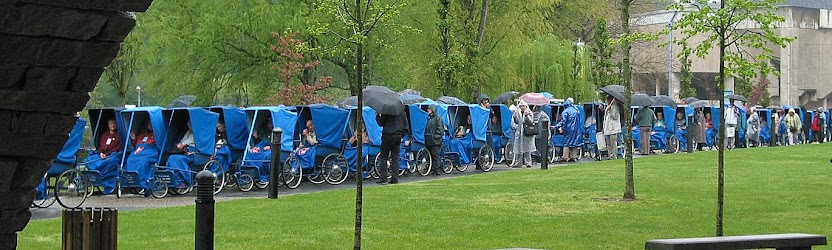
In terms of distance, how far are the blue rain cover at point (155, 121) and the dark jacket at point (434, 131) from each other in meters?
7.93

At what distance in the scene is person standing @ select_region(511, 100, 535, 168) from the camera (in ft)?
112

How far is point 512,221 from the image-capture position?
16578 millimetres

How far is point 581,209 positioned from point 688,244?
365 inches

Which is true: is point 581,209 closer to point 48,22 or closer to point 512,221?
point 512,221

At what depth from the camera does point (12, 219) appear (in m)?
6.93

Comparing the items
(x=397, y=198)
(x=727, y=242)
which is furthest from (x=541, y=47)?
(x=727, y=242)

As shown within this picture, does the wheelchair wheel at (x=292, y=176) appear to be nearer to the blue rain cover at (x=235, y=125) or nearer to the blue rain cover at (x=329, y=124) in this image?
the blue rain cover at (x=235, y=125)

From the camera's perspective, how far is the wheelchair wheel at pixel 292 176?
2603 cm

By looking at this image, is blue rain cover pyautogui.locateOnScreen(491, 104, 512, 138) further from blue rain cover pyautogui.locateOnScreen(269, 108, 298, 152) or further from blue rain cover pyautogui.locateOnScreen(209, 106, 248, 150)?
blue rain cover pyautogui.locateOnScreen(209, 106, 248, 150)

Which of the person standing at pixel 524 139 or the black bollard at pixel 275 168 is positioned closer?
the black bollard at pixel 275 168

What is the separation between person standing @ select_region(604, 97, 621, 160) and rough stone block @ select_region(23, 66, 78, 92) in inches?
1153

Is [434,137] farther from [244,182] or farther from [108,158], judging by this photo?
[108,158]

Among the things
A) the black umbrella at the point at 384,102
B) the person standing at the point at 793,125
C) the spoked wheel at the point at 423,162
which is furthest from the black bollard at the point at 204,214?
the person standing at the point at 793,125

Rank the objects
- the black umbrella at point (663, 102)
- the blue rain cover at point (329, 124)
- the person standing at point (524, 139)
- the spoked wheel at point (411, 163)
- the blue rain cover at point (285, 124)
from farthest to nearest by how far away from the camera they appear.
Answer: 1. the black umbrella at point (663, 102)
2. the person standing at point (524, 139)
3. the spoked wheel at point (411, 163)
4. the blue rain cover at point (329, 124)
5. the blue rain cover at point (285, 124)
